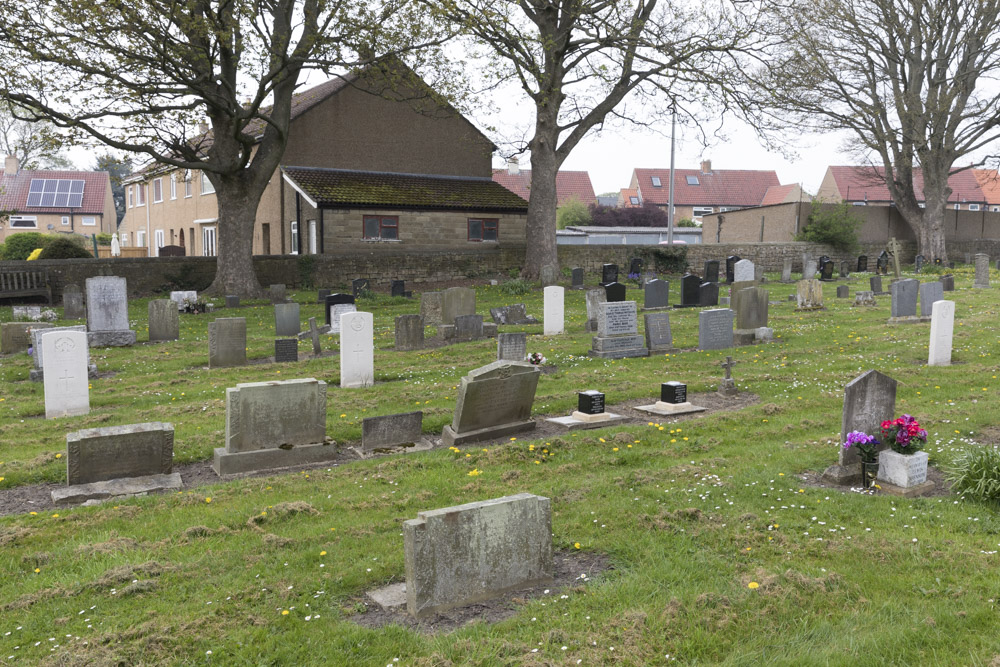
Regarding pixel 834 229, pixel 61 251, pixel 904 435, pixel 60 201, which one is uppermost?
pixel 60 201

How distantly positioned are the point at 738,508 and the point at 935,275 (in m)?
31.5

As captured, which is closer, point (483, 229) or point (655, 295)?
point (655, 295)

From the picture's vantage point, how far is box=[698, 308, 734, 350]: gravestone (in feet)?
50.6

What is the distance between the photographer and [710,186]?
7019 centimetres

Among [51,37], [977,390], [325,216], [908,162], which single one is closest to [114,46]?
[51,37]

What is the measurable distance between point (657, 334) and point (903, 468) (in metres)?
8.68

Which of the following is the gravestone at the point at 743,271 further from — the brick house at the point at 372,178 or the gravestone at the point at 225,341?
the gravestone at the point at 225,341

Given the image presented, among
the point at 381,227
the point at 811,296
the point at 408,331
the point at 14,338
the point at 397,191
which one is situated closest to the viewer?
the point at 14,338

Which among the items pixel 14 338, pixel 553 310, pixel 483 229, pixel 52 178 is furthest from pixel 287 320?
pixel 52 178

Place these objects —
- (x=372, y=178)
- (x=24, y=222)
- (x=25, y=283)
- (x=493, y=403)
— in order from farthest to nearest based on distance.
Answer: (x=24, y=222), (x=372, y=178), (x=25, y=283), (x=493, y=403)

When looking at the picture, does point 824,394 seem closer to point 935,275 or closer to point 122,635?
point 122,635

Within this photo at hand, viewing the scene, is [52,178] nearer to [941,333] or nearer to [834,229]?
[834,229]

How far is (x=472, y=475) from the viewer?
25.0 feet

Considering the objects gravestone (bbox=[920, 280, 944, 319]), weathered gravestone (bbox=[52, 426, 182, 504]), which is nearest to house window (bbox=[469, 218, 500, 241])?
gravestone (bbox=[920, 280, 944, 319])
